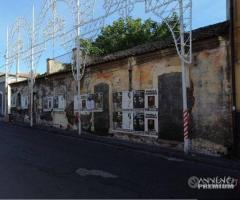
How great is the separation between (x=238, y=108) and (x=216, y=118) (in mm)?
1081

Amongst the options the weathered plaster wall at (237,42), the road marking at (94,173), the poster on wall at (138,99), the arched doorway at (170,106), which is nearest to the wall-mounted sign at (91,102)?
the poster on wall at (138,99)

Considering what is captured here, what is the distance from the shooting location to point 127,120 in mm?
19438

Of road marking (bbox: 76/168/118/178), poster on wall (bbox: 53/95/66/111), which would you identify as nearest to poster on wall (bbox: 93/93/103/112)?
poster on wall (bbox: 53/95/66/111)

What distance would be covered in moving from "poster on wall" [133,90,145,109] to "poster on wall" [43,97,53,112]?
1027 centimetres

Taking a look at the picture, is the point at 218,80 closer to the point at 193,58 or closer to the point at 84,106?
the point at 193,58

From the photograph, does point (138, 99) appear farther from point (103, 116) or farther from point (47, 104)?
point (47, 104)

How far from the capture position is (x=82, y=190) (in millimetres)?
8508

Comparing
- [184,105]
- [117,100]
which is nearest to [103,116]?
[117,100]

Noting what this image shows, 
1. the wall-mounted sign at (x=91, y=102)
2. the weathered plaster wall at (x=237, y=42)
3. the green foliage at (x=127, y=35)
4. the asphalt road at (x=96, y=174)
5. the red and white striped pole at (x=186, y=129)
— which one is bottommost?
the asphalt road at (x=96, y=174)

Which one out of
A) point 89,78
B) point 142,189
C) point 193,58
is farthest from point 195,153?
point 89,78

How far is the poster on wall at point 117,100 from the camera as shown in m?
20.1

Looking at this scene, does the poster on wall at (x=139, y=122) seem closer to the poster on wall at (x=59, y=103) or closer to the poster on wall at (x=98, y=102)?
the poster on wall at (x=98, y=102)

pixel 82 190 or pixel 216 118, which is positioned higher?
pixel 216 118

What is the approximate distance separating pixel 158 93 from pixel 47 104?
12.8 metres
